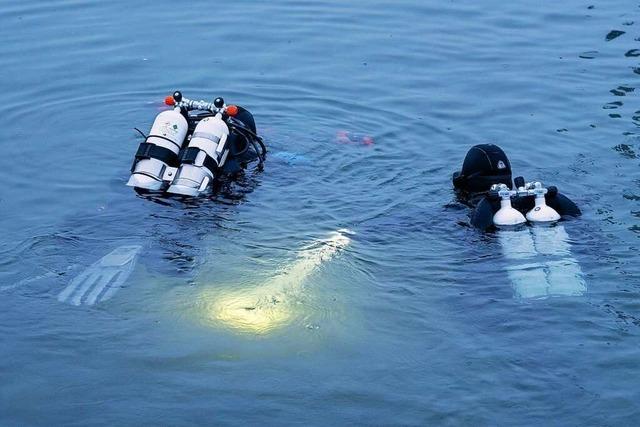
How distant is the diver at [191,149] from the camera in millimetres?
10195

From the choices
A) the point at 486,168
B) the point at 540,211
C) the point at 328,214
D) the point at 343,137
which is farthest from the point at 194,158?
the point at 540,211

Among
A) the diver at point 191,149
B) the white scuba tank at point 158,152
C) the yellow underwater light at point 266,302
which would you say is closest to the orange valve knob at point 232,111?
the diver at point 191,149

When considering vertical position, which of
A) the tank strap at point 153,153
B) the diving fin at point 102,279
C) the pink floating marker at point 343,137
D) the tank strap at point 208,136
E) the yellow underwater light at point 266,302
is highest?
the pink floating marker at point 343,137

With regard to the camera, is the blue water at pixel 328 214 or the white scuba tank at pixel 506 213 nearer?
the blue water at pixel 328 214

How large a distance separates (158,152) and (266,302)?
109 inches

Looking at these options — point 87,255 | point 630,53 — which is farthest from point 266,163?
point 630,53

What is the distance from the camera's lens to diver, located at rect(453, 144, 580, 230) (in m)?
9.16

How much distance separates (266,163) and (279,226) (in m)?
1.68

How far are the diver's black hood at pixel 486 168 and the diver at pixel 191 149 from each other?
2365mm

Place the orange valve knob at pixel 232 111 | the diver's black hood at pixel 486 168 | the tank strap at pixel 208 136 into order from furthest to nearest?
1. the orange valve knob at pixel 232 111
2. the tank strap at pixel 208 136
3. the diver's black hood at pixel 486 168

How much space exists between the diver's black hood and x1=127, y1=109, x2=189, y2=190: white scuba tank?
302 cm

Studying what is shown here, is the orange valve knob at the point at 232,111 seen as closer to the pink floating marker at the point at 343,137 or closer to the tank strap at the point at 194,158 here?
the tank strap at the point at 194,158

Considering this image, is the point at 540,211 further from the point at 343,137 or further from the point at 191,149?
the point at 191,149

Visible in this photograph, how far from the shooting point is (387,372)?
736cm
